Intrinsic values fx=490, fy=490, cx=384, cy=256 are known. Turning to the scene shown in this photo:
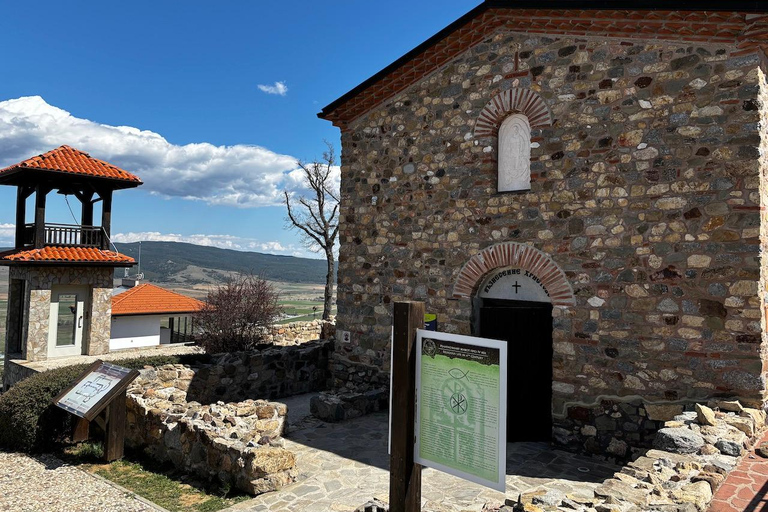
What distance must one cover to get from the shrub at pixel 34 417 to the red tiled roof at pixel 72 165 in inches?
352

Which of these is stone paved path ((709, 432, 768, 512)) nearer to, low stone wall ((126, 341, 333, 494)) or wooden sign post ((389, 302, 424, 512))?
wooden sign post ((389, 302, 424, 512))

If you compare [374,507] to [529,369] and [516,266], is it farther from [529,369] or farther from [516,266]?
[516,266]

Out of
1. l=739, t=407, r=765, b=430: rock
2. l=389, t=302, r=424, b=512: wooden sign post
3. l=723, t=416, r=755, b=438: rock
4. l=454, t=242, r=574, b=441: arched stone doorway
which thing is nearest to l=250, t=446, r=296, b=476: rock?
l=389, t=302, r=424, b=512: wooden sign post

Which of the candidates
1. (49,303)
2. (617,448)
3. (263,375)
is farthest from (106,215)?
(617,448)

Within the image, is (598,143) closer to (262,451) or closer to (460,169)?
(460,169)

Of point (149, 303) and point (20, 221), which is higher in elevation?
point (20, 221)

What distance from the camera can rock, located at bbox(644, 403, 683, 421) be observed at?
6.82 meters

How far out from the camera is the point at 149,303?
69.1 feet

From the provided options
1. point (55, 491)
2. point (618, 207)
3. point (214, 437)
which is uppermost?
point (618, 207)

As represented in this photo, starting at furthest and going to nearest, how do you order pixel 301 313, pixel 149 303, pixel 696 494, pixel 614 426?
pixel 301 313
pixel 149 303
pixel 614 426
pixel 696 494

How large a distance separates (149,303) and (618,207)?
19484mm

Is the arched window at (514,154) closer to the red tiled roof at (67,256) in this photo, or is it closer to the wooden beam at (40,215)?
the red tiled roof at (67,256)

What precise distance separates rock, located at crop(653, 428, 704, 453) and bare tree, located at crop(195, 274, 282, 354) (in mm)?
12462

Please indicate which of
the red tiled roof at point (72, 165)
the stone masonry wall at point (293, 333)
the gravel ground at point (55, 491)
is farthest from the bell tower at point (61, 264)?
the gravel ground at point (55, 491)
